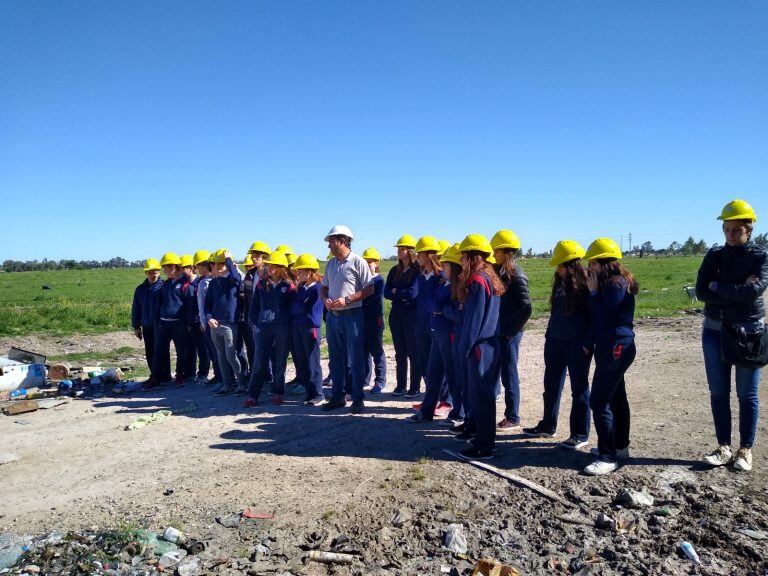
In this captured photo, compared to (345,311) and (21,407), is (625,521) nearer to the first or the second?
(345,311)

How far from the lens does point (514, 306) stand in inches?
238

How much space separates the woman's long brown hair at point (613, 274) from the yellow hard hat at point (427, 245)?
2.88 meters

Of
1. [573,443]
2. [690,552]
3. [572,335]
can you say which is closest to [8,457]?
[573,443]

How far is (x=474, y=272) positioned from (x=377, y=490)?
219 centimetres

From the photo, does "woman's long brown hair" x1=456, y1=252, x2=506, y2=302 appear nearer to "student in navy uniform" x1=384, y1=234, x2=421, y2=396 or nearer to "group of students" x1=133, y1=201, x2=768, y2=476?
"group of students" x1=133, y1=201, x2=768, y2=476

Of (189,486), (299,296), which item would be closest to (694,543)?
(189,486)

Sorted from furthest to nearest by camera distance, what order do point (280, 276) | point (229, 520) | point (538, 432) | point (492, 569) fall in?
point (280, 276) → point (538, 432) → point (229, 520) → point (492, 569)

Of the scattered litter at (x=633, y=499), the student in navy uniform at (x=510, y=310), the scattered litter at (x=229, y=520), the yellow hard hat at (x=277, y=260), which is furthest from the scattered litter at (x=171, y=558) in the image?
the yellow hard hat at (x=277, y=260)

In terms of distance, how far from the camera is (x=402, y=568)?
3545 millimetres

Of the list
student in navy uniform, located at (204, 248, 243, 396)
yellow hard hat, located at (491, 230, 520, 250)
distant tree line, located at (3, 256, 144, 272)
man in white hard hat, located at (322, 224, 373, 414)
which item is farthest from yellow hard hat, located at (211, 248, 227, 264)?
distant tree line, located at (3, 256, 144, 272)

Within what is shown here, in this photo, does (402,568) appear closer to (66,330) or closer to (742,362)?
(742,362)

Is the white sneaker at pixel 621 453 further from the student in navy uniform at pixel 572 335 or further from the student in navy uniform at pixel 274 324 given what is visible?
the student in navy uniform at pixel 274 324

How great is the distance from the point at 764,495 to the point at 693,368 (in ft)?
17.2

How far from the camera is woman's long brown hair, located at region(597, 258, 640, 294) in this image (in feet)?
16.0
